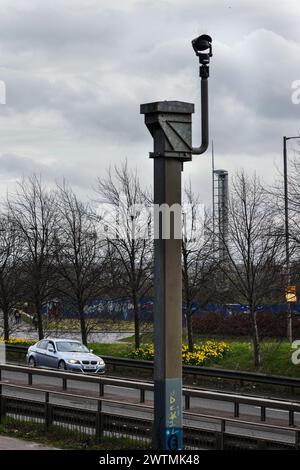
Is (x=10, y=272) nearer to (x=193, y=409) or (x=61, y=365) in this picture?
(x=61, y=365)

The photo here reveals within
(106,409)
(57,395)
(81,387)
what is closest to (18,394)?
(57,395)

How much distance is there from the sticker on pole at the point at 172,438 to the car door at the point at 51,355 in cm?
2121

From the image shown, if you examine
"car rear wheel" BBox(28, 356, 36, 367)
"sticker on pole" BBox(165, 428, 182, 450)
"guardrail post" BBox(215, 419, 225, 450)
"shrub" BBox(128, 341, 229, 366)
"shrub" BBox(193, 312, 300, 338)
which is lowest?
"car rear wheel" BBox(28, 356, 36, 367)

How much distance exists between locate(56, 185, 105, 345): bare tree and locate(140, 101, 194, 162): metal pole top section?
25740 millimetres

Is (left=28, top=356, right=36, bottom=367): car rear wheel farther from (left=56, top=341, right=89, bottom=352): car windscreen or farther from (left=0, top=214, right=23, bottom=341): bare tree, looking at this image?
(left=0, top=214, right=23, bottom=341): bare tree

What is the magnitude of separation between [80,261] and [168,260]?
2677 cm

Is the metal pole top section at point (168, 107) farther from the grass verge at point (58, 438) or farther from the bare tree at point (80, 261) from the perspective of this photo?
the bare tree at point (80, 261)

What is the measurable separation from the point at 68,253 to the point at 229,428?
21693 mm

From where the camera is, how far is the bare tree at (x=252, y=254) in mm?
27703

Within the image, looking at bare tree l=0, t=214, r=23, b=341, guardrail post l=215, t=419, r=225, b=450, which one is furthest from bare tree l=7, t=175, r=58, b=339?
guardrail post l=215, t=419, r=225, b=450

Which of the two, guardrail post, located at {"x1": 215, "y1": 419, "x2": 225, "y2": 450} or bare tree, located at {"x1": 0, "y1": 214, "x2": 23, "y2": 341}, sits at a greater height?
bare tree, located at {"x1": 0, "y1": 214, "x2": 23, "y2": 341}

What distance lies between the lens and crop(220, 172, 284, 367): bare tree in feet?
90.9
